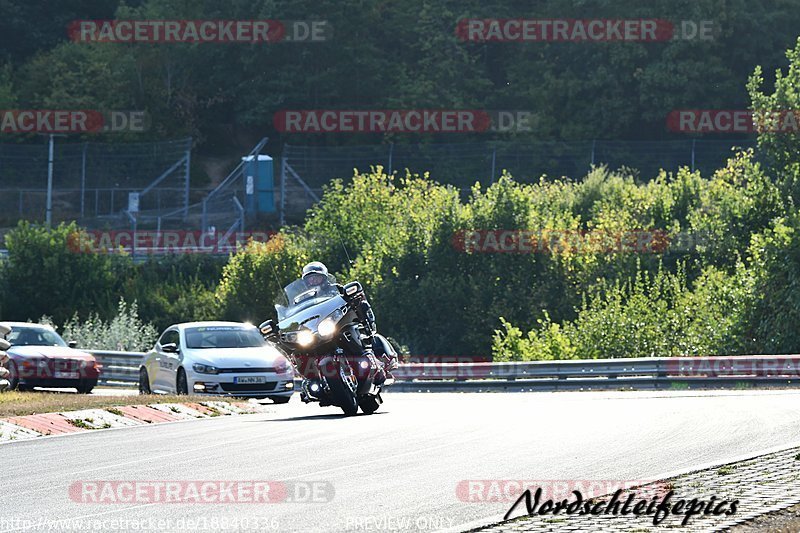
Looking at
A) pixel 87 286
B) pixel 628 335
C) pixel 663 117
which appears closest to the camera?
pixel 628 335

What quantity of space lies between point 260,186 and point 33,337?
45358mm

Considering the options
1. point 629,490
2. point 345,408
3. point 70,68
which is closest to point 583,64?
point 70,68

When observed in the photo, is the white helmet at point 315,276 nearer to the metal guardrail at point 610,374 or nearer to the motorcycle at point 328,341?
the motorcycle at point 328,341

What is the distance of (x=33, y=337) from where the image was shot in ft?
101

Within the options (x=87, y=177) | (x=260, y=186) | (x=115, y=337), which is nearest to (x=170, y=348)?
(x=115, y=337)

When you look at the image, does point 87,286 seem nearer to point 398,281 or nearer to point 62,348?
point 398,281

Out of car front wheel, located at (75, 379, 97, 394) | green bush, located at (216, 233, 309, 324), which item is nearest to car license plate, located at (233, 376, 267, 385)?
car front wheel, located at (75, 379, 97, 394)

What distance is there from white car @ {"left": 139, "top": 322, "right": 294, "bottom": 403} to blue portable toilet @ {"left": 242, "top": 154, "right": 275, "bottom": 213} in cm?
4731

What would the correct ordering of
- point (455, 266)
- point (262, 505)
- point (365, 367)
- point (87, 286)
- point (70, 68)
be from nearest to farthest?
point (262, 505), point (365, 367), point (455, 266), point (87, 286), point (70, 68)

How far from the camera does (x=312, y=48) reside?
95.1m

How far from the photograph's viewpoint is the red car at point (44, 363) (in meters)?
29.2

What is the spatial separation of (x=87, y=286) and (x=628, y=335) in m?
29.0

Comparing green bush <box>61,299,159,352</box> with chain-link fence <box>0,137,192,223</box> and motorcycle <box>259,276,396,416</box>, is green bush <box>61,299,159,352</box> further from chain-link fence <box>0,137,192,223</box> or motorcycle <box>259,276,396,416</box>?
motorcycle <box>259,276,396,416</box>

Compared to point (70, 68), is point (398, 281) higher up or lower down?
lower down
